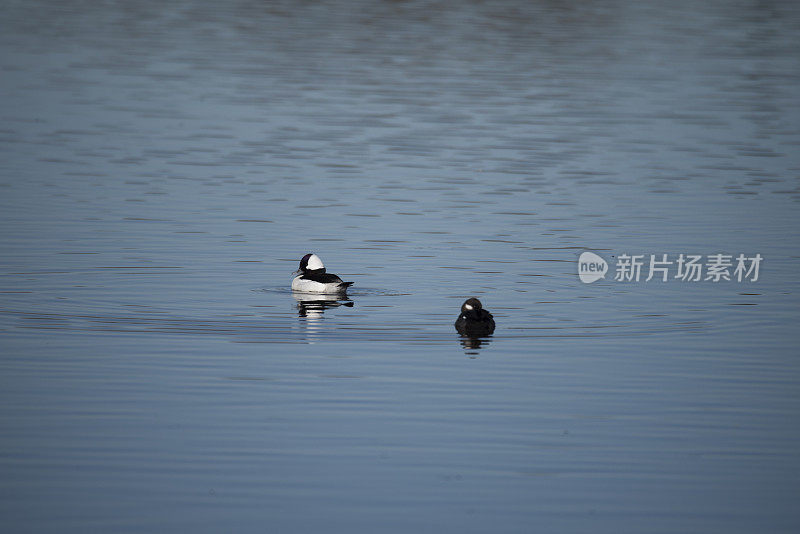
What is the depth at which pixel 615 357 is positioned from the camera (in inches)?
648

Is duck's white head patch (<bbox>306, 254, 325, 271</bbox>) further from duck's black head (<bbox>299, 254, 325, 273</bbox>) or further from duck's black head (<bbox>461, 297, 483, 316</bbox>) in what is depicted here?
duck's black head (<bbox>461, 297, 483, 316</bbox>)

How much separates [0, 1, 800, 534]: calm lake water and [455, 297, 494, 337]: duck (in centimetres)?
31

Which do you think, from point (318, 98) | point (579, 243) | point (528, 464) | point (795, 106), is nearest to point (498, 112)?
point (318, 98)

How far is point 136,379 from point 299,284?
599cm

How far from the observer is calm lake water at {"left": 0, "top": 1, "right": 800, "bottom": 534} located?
11438mm

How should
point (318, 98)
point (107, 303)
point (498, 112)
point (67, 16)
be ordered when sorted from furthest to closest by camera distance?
point (67, 16) < point (318, 98) < point (498, 112) < point (107, 303)

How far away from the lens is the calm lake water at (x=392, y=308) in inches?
450

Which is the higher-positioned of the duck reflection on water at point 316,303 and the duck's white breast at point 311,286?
the duck's white breast at point 311,286

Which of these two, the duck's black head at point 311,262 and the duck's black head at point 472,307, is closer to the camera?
the duck's black head at point 472,307


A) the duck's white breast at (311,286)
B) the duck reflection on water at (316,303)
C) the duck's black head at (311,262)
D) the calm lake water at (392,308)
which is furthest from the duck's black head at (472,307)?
the duck's black head at (311,262)

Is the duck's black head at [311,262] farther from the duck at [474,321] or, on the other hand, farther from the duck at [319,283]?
the duck at [474,321]

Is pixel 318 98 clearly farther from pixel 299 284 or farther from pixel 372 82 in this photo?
pixel 299 284

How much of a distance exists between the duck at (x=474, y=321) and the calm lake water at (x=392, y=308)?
1.01ft

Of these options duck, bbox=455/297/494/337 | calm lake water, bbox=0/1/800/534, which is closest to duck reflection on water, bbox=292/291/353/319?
calm lake water, bbox=0/1/800/534
